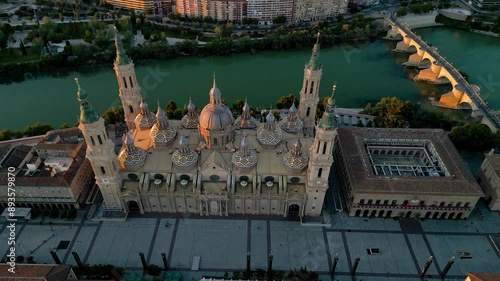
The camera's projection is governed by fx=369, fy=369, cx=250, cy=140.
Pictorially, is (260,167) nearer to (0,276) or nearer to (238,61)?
(0,276)

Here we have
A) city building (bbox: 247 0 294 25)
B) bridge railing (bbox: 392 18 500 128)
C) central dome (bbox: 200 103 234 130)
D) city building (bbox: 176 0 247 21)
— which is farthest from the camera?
city building (bbox: 247 0 294 25)

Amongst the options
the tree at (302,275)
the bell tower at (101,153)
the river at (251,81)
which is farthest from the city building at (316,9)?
the tree at (302,275)

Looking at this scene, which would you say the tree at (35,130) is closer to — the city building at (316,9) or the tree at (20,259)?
the tree at (20,259)

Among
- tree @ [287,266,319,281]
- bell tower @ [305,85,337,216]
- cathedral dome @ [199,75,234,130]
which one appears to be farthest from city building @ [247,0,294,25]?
tree @ [287,266,319,281]

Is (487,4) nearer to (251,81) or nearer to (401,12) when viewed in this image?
(401,12)

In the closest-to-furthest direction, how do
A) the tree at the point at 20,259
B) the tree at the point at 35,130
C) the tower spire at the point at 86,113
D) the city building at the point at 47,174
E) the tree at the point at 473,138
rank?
1. the tower spire at the point at 86,113
2. the tree at the point at 20,259
3. the city building at the point at 47,174
4. the tree at the point at 473,138
5. the tree at the point at 35,130

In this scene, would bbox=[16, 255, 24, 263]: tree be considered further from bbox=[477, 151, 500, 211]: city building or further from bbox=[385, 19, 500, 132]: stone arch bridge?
bbox=[385, 19, 500, 132]: stone arch bridge

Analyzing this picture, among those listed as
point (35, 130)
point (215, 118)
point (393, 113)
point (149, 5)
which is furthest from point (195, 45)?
point (215, 118)
